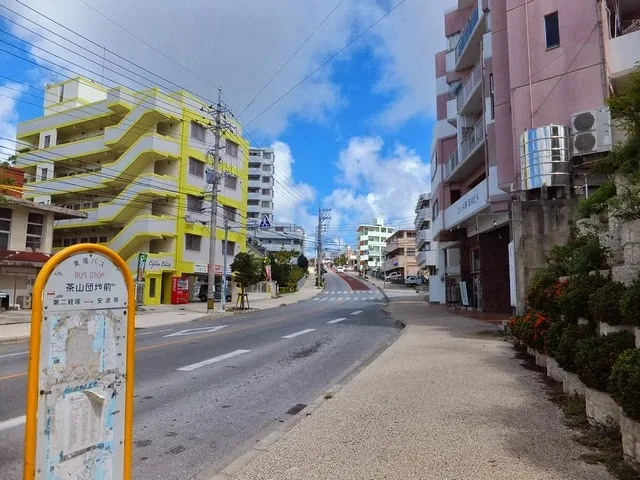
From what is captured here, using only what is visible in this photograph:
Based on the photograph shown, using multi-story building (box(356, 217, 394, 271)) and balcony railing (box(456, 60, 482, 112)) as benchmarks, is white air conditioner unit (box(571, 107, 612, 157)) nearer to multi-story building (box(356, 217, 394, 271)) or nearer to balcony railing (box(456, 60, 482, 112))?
balcony railing (box(456, 60, 482, 112))

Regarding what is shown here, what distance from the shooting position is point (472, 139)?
23.2m

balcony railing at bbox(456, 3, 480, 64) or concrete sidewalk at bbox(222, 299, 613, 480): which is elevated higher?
balcony railing at bbox(456, 3, 480, 64)

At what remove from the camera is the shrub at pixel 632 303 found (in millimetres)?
4312

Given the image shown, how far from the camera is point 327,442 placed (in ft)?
16.6

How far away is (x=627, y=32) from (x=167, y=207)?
101 ft

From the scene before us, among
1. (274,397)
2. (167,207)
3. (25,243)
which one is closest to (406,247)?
(167,207)

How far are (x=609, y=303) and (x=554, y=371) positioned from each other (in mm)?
2971

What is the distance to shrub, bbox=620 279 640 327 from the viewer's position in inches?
170

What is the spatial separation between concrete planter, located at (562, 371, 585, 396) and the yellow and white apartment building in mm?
31347

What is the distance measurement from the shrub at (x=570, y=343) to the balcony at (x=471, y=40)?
60.4ft

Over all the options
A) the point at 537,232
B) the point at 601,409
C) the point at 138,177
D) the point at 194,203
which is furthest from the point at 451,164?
the point at 601,409

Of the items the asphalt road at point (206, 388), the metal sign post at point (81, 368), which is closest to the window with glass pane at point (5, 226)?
the asphalt road at point (206, 388)

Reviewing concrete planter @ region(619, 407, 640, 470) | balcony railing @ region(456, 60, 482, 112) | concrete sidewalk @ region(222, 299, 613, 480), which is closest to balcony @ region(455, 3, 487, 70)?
balcony railing @ region(456, 60, 482, 112)

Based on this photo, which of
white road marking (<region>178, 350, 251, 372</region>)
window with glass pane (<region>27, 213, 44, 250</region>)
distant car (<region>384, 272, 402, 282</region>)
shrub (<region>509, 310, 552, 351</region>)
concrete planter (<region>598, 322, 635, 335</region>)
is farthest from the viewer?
distant car (<region>384, 272, 402, 282</region>)
